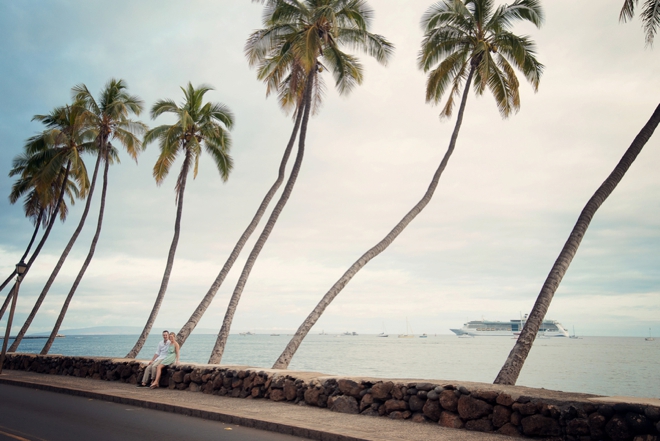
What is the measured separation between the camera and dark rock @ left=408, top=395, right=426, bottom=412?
7.91 m

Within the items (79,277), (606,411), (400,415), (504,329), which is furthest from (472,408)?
(504,329)

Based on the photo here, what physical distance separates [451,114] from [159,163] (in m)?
12.8

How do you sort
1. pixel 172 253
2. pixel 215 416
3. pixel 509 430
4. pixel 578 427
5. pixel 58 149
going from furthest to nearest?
pixel 58 149, pixel 172 253, pixel 215 416, pixel 509 430, pixel 578 427

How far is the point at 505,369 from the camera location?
32.2 ft

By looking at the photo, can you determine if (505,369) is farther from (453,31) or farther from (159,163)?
(159,163)

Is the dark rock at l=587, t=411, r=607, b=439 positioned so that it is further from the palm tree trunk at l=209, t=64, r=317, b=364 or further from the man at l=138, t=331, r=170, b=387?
the palm tree trunk at l=209, t=64, r=317, b=364

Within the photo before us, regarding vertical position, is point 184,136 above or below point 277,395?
above

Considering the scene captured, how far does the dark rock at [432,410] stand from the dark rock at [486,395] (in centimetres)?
67

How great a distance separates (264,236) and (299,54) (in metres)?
6.33

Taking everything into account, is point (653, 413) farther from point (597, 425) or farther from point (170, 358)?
point (170, 358)

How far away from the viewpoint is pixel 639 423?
577 centimetres

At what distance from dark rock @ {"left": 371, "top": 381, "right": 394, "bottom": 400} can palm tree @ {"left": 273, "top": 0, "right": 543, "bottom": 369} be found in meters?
6.65

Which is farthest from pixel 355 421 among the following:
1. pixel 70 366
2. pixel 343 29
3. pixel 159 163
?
pixel 159 163

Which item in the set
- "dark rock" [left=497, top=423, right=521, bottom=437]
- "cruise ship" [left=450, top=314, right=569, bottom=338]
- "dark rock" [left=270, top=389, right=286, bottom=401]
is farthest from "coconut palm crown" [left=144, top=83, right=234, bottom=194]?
"cruise ship" [left=450, top=314, right=569, bottom=338]
